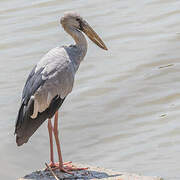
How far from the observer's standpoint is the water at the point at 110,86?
8742 millimetres

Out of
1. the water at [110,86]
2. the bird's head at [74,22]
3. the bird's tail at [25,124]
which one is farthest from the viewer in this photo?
the water at [110,86]

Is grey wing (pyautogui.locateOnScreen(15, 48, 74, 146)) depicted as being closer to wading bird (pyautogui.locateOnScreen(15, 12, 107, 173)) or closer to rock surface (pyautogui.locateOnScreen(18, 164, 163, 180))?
wading bird (pyautogui.locateOnScreen(15, 12, 107, 173))

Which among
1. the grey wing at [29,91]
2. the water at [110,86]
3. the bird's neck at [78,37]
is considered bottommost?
the water at [110,86]

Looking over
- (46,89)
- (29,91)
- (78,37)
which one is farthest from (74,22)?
(29,91)

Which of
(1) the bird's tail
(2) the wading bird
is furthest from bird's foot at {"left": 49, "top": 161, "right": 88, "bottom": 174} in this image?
(1) the bird's tail

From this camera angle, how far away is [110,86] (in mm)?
10461

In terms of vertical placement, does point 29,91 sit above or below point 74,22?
below

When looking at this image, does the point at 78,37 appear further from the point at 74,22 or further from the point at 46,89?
the point at 46,89

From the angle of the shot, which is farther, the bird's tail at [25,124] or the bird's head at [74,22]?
the bird's head at [74,22]

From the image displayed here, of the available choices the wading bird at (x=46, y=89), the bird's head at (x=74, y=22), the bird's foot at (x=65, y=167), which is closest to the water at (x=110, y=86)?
the bird's foot at (x=65, y=167)

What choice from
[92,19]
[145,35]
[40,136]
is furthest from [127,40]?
[40,136]

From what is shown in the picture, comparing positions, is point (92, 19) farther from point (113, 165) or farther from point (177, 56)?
point (113, 165)

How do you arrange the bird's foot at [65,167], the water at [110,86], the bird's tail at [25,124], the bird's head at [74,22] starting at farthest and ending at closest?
1. the water at [110,86]
2. the bird's head at [74,22]
3. the bird's foot at [65,167]
4. the bird's tail at [25,124]

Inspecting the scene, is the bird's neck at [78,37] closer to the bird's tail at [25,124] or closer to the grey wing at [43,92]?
the grey wing at [43,92]
